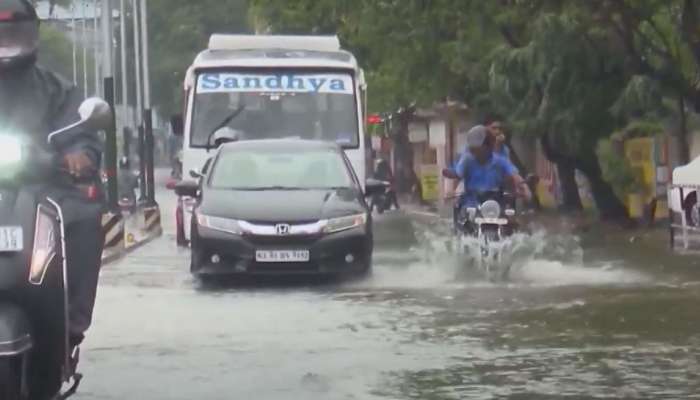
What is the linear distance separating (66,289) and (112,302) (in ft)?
29.6

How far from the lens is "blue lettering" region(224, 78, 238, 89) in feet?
84.7

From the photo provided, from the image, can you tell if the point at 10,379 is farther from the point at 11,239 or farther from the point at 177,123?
the point at 177,123

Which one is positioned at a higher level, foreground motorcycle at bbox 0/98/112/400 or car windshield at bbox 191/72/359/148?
car windshield at bbox 191/72/359/148

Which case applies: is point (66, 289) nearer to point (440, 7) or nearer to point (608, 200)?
point (440, 7)

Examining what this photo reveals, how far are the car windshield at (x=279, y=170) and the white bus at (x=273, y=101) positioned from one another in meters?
6.64

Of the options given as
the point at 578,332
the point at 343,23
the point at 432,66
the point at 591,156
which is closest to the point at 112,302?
the point at 578,332

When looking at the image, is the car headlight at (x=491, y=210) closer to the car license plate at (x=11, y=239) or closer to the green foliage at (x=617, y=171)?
the car license plate at (x=11, y=239)

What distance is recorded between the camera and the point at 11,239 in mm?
6375

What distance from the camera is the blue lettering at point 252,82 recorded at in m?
25.9

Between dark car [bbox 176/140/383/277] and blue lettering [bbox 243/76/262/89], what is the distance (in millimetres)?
7483

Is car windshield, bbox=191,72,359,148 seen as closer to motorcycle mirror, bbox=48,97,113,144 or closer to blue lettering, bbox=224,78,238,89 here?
blue lettering, bbox=224,78,238,89

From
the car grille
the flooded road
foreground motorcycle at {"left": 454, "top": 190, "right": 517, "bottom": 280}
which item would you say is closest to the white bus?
the flooded road

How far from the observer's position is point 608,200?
3319 centimetres

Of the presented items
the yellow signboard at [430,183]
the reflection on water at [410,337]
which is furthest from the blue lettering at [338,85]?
the yellow signboard at [430,183]
